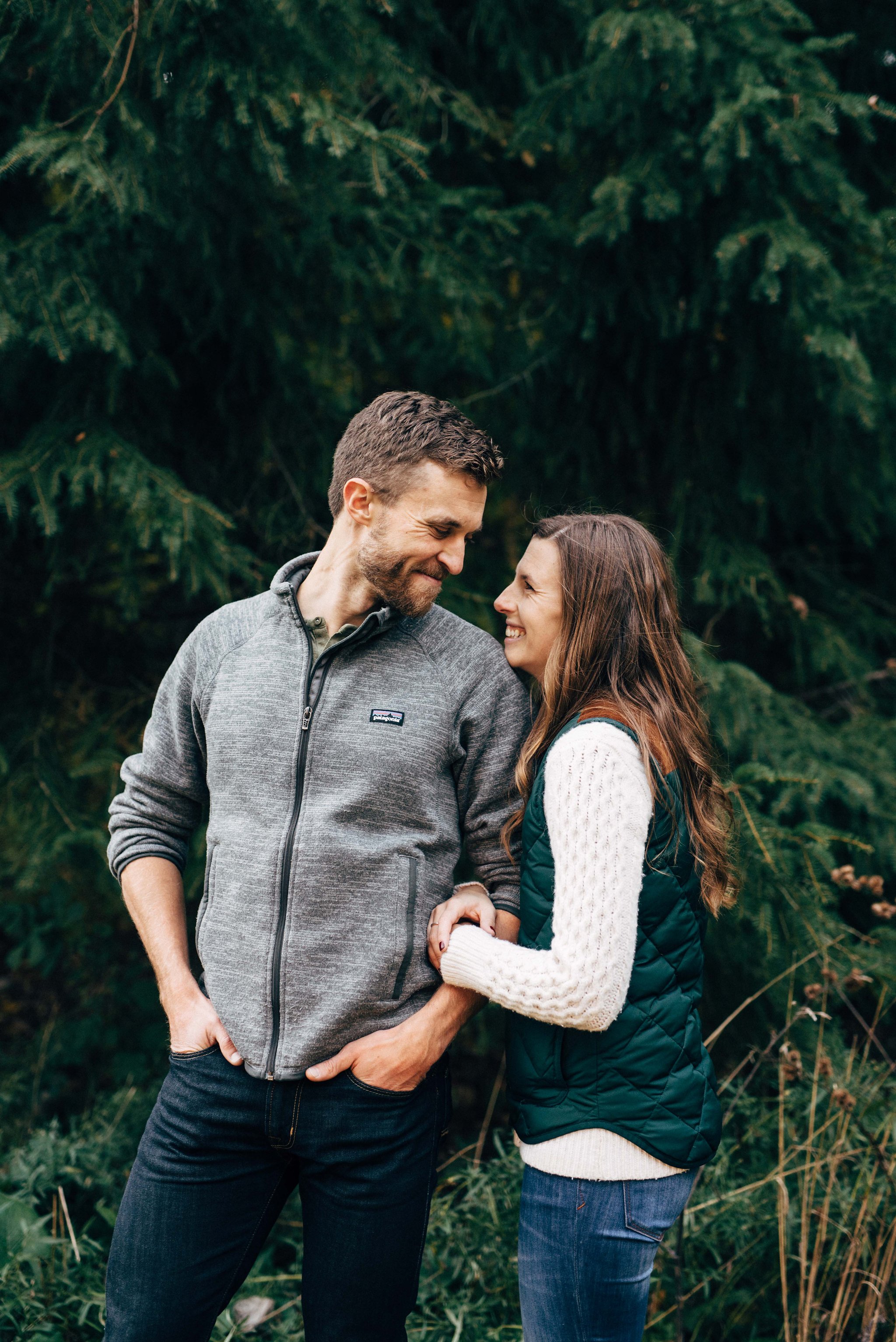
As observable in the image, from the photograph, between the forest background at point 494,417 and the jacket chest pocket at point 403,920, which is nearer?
the jacket chest pocket at point 403,920

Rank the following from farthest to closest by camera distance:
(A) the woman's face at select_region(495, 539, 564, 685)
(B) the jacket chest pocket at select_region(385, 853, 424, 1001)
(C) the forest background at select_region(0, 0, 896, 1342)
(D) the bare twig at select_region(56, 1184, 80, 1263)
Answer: (D) the bare twig at select_region(56, 1184, 80, 1263) → (C) the forest background at select_region(0, 0, 896, 1342) → (A) the woman's face at select_region(495, 539, 564, 685) → (B) the jacket chest pocket at select_region(385, 853, 424, 1001)

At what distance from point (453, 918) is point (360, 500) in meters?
0.83

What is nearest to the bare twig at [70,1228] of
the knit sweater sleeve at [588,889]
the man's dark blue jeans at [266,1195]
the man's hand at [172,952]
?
the man's dark blue jeans at [266,1195]

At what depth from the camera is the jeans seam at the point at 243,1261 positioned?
68.6 inches

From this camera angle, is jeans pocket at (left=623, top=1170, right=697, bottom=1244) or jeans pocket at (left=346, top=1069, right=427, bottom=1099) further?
jeans pocket at (left=346, top=1069, right=427, bottom=1099)

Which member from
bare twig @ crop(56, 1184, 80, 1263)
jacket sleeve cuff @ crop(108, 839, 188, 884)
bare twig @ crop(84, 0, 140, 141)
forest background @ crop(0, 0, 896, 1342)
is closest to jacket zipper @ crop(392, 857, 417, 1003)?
jacket sleeve cuff @ crop(108, 839, 188, 884)

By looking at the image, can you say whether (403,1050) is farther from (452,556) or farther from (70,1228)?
(70,1228)

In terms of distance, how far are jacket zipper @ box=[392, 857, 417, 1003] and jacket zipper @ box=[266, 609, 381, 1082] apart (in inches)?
8.4

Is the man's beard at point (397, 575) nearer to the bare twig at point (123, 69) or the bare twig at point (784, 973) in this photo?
the bare twig at point (784, 973)

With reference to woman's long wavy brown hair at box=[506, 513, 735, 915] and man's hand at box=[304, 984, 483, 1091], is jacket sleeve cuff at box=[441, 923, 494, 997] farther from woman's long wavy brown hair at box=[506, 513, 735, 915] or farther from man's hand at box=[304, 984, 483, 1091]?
woman's long wavy brown hair at box=[506, 513, 735, 915]

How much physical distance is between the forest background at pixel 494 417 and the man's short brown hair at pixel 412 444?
0.48m

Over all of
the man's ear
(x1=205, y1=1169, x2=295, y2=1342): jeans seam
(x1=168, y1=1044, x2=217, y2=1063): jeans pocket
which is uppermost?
the man's ear

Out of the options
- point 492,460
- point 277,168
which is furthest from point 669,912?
point 277,168

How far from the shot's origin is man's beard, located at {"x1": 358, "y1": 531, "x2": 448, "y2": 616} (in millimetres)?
1803
